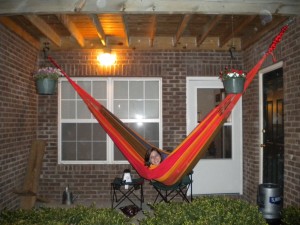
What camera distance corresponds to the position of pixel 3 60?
4.08m

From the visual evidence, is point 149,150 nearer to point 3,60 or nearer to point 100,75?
point 100,75

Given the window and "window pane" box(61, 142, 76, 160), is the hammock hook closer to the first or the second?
the window

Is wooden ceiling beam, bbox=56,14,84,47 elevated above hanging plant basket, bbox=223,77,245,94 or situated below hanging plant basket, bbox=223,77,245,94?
above

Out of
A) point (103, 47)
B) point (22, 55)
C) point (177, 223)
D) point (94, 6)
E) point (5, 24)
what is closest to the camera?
point (177, 223)

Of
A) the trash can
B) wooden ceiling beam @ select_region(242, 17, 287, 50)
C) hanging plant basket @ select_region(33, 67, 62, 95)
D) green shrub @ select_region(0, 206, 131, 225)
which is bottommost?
the trash can

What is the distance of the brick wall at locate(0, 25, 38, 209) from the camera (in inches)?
161

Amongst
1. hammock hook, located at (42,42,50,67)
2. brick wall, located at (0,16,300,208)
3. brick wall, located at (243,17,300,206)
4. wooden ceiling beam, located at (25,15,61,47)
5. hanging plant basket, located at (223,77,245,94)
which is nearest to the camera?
brick wall, located at (243,17,300,206)

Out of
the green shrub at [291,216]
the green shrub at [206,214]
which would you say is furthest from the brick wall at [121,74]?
the green shrub at [206,214]

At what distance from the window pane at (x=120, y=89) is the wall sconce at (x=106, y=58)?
342 millimetres

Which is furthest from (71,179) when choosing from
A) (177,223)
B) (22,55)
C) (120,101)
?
(177,223)

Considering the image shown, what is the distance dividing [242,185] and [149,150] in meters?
2.03

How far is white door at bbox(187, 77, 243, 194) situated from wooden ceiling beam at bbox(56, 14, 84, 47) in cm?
179

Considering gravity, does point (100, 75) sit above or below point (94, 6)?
below

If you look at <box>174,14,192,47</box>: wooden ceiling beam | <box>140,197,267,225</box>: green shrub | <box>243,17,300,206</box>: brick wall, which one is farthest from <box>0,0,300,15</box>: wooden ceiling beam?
<box>140,197,267,225</box>: green shrub
